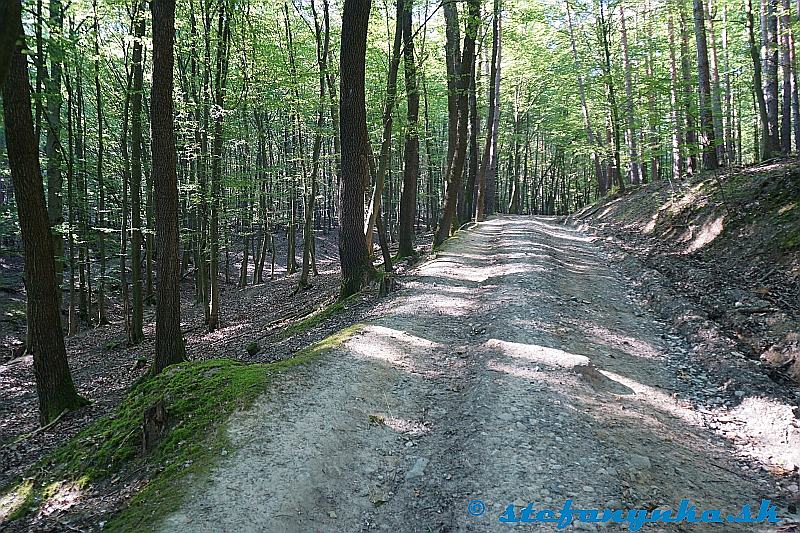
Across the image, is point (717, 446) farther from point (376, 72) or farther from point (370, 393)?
point (376, 72)

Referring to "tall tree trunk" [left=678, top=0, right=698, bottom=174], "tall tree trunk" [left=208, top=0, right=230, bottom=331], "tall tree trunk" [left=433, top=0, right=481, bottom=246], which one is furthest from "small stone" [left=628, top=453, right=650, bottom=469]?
"tall tree trunk" [left=678, top=0, right=698, bottom=174]

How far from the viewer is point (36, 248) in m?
8.46

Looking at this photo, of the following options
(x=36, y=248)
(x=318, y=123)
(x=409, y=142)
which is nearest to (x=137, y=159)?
(x=36, y=248)

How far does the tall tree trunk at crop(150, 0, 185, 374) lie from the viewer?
26.3 feet

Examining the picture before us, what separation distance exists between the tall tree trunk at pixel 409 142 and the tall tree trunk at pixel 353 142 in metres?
3.23

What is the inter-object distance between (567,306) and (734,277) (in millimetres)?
2924

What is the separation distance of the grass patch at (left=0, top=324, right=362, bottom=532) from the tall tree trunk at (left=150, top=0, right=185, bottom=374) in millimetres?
1535

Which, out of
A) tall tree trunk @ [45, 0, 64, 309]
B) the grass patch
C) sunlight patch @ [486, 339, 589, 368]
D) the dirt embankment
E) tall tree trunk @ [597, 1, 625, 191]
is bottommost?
the grass patch

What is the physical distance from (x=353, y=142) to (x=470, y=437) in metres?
7.66

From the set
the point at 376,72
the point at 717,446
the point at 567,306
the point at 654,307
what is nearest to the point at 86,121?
the point at 376,72

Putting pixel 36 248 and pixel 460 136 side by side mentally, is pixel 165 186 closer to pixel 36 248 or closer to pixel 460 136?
pixel 36 248

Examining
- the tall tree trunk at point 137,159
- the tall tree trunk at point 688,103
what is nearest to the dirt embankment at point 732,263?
the tall tree trunk at point 688,103

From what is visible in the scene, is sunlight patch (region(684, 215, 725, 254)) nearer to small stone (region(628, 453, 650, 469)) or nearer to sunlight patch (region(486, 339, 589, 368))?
sunlight patch (region(486, 339, 589, 368))

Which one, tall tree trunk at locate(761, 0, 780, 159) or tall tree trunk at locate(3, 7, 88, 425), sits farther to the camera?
tall tree trunk at locate(761, 0, 780, 159)
